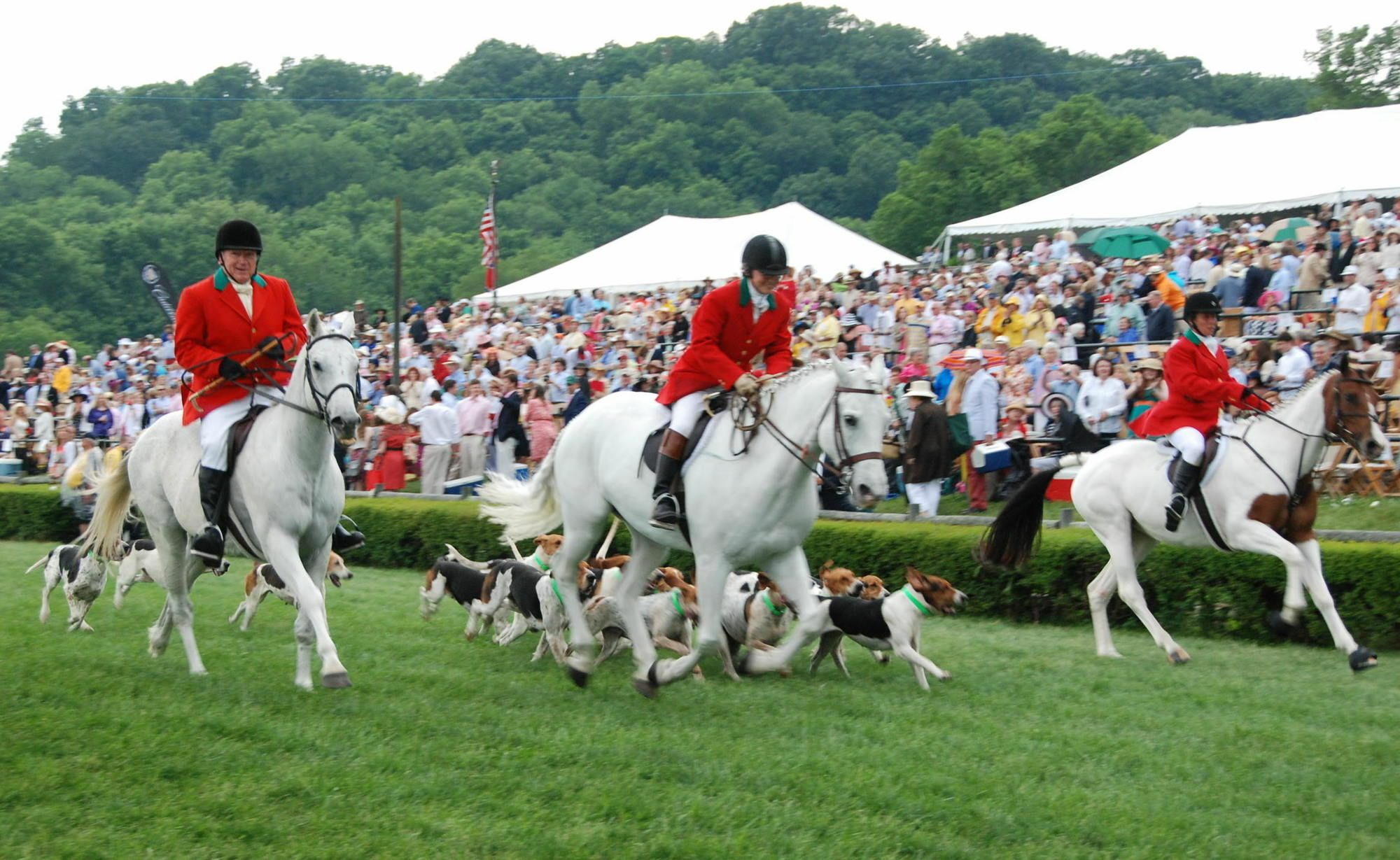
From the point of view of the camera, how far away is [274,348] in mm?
7980

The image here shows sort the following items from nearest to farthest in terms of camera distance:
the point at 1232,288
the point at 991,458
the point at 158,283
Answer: the point at 991,458
the point at 1232,288
the point at 158,283

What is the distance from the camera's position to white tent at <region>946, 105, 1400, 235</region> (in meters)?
21.8

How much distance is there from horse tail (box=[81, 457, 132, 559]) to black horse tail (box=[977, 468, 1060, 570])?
606 centimetres

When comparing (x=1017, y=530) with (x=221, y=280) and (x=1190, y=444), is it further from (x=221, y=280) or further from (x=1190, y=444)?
(x=221, y=280)

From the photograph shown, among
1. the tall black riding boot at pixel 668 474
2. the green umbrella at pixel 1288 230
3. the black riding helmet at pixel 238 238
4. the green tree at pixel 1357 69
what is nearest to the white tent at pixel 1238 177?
the green umbrella at pixel 1288 230

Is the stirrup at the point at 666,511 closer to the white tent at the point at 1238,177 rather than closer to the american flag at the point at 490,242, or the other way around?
the white tent at the point at 1238,177

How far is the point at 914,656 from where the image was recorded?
8.38 meters

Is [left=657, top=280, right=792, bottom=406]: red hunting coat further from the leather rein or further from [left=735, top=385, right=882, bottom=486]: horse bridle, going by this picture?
the leather rein

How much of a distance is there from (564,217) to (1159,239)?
5814cm

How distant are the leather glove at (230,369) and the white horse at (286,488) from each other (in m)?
0.30

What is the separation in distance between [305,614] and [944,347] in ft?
39.3

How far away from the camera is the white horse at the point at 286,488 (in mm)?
7137

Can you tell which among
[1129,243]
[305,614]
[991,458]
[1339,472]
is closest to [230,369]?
[305,614]

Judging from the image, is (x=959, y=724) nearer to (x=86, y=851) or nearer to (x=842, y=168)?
(x=86, y=851)
